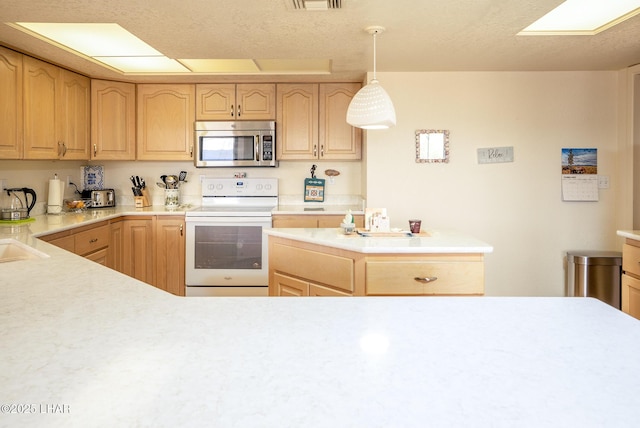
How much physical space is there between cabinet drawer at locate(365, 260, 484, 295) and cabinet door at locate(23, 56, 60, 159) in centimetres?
274

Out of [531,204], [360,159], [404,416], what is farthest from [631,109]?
[404,416]

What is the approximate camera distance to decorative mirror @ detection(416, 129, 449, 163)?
158 inches

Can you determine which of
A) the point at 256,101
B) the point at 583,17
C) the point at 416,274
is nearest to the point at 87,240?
the point at 256,101

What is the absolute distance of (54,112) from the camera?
365 cm

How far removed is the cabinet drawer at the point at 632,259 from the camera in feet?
9.39

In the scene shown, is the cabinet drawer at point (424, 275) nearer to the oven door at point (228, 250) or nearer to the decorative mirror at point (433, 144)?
the decorative mirror at point (433, 144)

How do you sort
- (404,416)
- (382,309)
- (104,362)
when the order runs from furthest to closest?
(382,309)
(104,362)
(404,416)

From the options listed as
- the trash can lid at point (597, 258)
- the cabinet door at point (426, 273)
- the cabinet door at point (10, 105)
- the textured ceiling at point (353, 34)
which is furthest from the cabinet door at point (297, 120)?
the trash can lid at point (597, 258)

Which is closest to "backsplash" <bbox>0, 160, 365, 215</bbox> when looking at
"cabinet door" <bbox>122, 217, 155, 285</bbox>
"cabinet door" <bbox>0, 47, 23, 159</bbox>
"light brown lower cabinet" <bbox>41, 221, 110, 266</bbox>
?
"cabinet door" <bbox>122, 217, 155, 285</bbox>

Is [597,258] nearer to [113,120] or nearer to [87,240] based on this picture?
[87,240]

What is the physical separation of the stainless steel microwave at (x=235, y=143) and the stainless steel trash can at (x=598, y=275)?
2905 mm

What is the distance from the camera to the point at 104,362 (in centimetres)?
82

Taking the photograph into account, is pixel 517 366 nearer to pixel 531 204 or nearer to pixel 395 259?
pixel 395 259

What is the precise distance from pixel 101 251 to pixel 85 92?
1.51m
